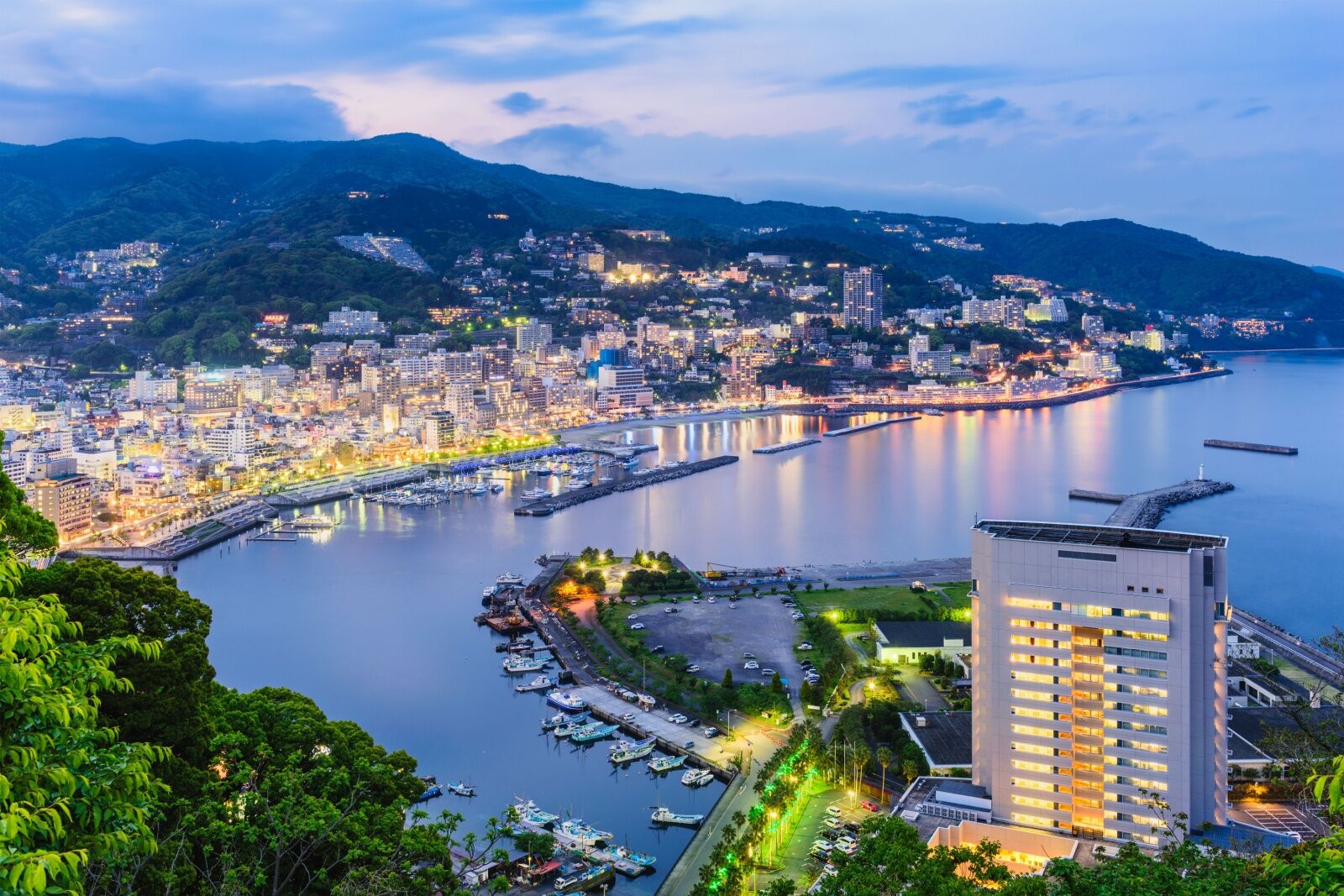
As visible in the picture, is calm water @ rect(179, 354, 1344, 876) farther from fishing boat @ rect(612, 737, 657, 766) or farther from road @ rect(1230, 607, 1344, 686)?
road @ rect(1230, 607, 1344, 686)

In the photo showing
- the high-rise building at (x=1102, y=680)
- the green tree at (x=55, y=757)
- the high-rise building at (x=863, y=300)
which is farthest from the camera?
the high-rise building at (x=863, y=300)

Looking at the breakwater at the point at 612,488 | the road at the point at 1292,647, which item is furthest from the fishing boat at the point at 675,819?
the breakwater at the point at 612,488

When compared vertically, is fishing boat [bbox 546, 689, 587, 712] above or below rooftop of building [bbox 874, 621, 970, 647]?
below

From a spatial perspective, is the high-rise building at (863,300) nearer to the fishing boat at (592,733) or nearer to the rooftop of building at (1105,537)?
the fishing boat at (592,733)

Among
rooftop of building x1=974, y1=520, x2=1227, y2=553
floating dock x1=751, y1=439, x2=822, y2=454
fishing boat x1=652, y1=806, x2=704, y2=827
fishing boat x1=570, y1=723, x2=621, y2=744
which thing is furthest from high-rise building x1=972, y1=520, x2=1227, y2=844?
floating dock x1=751, y1=439, x2=822, y2=454

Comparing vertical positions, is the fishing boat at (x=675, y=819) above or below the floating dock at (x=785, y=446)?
below

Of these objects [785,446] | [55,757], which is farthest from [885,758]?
[785,446]
